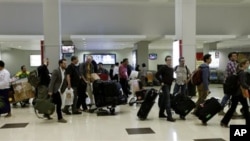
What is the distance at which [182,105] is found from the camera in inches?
264

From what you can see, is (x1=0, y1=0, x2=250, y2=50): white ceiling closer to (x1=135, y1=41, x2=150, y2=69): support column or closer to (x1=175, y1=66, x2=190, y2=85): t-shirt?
(x1=135, y1=41, x2=150, y2=69): support column

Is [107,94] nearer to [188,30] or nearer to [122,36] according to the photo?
[188,30]

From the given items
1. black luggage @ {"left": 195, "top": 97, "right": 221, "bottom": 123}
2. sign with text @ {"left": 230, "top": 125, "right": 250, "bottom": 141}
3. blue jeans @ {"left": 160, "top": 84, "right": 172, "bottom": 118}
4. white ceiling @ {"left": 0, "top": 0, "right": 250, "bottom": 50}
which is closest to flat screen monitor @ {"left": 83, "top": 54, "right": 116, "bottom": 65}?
white ceiling @ {"left": 0, "top": 0, "right": 250, "bottom": 50}

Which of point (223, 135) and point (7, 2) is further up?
point (7, 2)

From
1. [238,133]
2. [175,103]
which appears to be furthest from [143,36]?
[238,133]

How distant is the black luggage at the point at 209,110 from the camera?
19.7 feet

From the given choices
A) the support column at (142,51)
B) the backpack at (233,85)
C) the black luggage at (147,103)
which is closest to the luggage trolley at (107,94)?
the black luggage at (147,103)

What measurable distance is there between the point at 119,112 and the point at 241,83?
3566 millimetres

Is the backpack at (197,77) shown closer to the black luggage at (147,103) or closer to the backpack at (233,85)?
the black luggage at (147,103)

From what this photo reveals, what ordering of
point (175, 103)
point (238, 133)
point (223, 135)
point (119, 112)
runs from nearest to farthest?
point (238, 133) → point (223, 135) → point (175, 103) → point (119, 112)

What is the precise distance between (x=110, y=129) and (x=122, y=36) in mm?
9035

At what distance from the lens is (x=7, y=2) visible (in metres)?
13.6

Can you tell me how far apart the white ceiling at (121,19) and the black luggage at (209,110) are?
8543 mm

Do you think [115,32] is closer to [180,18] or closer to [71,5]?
[71,5]
